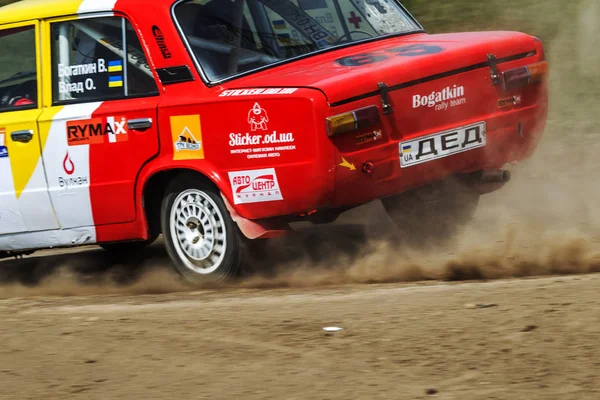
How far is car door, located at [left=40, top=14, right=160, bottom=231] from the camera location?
636 cm

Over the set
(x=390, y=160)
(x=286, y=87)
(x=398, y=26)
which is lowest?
(x=390, y=160)

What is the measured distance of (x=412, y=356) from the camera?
166 inches

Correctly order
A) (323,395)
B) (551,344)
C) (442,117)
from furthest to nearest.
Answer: (442,117) < (551,344) < (323,395)

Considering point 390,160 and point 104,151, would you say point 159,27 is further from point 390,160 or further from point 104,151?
point 390,160

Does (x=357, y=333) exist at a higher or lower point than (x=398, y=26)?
lower

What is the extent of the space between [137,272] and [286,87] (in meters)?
2.60

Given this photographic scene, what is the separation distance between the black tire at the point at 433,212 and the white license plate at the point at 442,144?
33.2 inches

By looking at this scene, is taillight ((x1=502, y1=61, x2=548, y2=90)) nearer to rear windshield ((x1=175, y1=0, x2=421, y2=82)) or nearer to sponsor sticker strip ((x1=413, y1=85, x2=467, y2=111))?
sponsor sticker strip ((x1=413, y1=85, x2=467, y2=111))

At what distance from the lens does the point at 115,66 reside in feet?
21.3

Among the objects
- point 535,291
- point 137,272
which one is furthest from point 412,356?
point 137,272

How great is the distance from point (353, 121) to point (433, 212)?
181 centimetres

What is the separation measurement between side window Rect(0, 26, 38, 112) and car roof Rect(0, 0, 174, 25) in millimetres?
83

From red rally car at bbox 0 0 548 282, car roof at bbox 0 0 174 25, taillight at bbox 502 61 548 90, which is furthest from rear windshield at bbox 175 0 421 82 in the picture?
taillight at bbox 502 61 548 90

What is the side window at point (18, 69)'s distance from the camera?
22.5 feet
